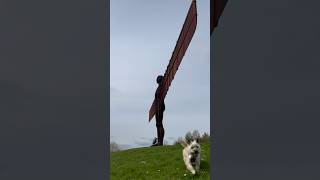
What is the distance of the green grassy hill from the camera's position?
5.33m

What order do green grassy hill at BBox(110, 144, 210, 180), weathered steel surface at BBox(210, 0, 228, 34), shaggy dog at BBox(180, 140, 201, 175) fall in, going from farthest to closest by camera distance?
green grassy hill at BBox(110, 144, 210, 180), shaggy dog at BBox(180, 140, 201, 175), weathered steel surface at BBox(210, 0, 228, 34)

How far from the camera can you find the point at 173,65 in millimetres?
4359

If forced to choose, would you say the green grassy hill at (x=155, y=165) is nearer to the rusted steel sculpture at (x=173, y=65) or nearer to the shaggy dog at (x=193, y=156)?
the shaggy dog at (x=193, y=156)

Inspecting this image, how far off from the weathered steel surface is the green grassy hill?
129 inches

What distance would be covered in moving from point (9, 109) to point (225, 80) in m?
1.01

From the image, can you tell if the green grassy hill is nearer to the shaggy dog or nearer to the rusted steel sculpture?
the shaggy dog

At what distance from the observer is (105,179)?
1764 mm

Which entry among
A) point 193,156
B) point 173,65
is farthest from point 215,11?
point 193,156

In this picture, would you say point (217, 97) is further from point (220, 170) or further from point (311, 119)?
point (311, 119)

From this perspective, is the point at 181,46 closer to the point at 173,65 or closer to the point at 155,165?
the point at 173,65

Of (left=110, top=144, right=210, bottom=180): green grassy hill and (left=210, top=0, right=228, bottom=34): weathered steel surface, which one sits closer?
(left=210, top=0, right=228, bottom=34): weathered steel surface

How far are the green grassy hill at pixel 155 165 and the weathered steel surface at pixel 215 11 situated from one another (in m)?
3.27

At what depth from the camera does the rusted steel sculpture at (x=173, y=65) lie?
2.96m

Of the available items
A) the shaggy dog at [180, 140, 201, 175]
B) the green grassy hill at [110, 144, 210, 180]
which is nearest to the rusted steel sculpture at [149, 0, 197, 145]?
the green grassy hill at [110, 144, 210, 180]
